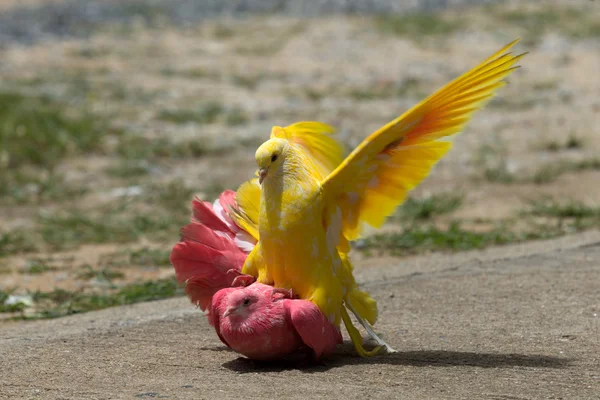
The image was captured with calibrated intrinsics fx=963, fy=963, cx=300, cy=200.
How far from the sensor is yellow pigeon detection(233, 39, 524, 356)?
11.3ft

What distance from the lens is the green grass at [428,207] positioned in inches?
260

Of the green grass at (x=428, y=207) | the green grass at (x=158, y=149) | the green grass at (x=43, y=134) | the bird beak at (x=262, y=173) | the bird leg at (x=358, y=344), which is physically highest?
the green grass at (x=43, y=134)

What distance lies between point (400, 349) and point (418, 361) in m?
0.21

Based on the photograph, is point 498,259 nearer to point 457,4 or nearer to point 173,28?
point 173,28

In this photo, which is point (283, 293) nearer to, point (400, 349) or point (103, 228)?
point (400, 349)

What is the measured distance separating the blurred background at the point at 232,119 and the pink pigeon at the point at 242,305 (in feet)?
3.83

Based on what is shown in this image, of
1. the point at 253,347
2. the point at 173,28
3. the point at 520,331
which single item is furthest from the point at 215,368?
the point at 173,28

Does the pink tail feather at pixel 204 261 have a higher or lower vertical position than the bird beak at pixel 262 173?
lower

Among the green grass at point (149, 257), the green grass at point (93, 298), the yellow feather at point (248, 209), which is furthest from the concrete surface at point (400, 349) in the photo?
the green grass at point (149, 257)

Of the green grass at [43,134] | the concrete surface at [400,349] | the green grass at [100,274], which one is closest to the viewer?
the concrete surface at [400,349]

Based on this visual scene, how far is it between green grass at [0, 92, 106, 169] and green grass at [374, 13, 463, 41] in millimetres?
5215

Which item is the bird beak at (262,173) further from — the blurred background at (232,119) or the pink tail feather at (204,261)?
the blurred background at (232,119)

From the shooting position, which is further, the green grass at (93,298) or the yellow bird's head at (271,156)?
the green grass at (93,298)

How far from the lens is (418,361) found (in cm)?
355
